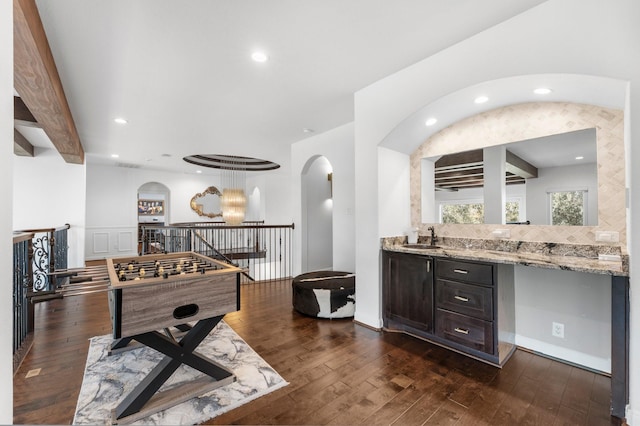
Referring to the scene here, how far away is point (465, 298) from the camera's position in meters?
2.45

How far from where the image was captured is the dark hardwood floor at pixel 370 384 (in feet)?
5.73

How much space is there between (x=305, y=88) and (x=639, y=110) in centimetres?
270

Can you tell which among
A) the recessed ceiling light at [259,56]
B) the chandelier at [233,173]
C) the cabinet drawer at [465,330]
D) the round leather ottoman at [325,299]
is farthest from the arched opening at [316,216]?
the cabinet drawer at [465,330]

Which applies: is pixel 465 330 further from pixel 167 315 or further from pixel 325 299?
pixel 167 315

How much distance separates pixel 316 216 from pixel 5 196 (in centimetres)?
493

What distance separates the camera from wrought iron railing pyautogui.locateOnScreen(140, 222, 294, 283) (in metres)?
5.58

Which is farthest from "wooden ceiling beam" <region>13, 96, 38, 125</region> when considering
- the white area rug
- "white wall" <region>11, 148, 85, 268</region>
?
the white area rug

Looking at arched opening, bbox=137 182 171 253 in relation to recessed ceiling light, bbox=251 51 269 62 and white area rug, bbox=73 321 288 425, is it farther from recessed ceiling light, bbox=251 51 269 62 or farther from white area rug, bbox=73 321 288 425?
recessed ceiling light, bbox=251 51 269 62

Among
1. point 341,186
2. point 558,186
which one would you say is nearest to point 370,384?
point 558,186

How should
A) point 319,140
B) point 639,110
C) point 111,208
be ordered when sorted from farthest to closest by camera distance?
point 111,208, point 319,140, point 639,110

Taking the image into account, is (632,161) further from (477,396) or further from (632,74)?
(477,396)

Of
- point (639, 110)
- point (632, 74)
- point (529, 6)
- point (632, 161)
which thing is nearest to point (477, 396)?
point (632, 161)

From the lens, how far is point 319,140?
200 inches

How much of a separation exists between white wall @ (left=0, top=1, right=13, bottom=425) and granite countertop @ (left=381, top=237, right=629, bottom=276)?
2.76 metres
